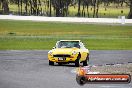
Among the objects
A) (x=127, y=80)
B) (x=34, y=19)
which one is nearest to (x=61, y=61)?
(x=127, y=80)

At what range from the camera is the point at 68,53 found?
67.5 ft

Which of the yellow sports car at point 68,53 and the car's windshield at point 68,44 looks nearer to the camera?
the yellow sports car at point 68,53

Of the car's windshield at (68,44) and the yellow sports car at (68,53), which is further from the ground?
the car's windshield at (68,44)

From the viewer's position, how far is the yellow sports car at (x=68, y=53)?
2058 centimetres

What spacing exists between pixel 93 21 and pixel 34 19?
9827mm

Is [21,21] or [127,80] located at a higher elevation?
[127,80]

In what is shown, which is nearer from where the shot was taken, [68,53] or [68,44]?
[68,53]

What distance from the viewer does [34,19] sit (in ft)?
244

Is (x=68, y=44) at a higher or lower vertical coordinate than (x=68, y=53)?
higher

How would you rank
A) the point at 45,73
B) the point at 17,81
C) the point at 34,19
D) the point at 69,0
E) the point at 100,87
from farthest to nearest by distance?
the point at 69,0
the point at 34,19
the point at 45,73
the point at 17,81
the point at 100,87

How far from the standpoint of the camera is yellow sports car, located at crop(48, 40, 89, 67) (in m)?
20.6

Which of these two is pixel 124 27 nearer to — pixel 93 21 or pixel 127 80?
pixel 93 21

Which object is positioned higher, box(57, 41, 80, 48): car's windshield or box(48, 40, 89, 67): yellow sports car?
box(57, 41, 80, 48): car's windshield

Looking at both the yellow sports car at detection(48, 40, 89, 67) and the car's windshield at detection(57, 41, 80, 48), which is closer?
the yellow sports car at detection(48, 40, 89, 67)
